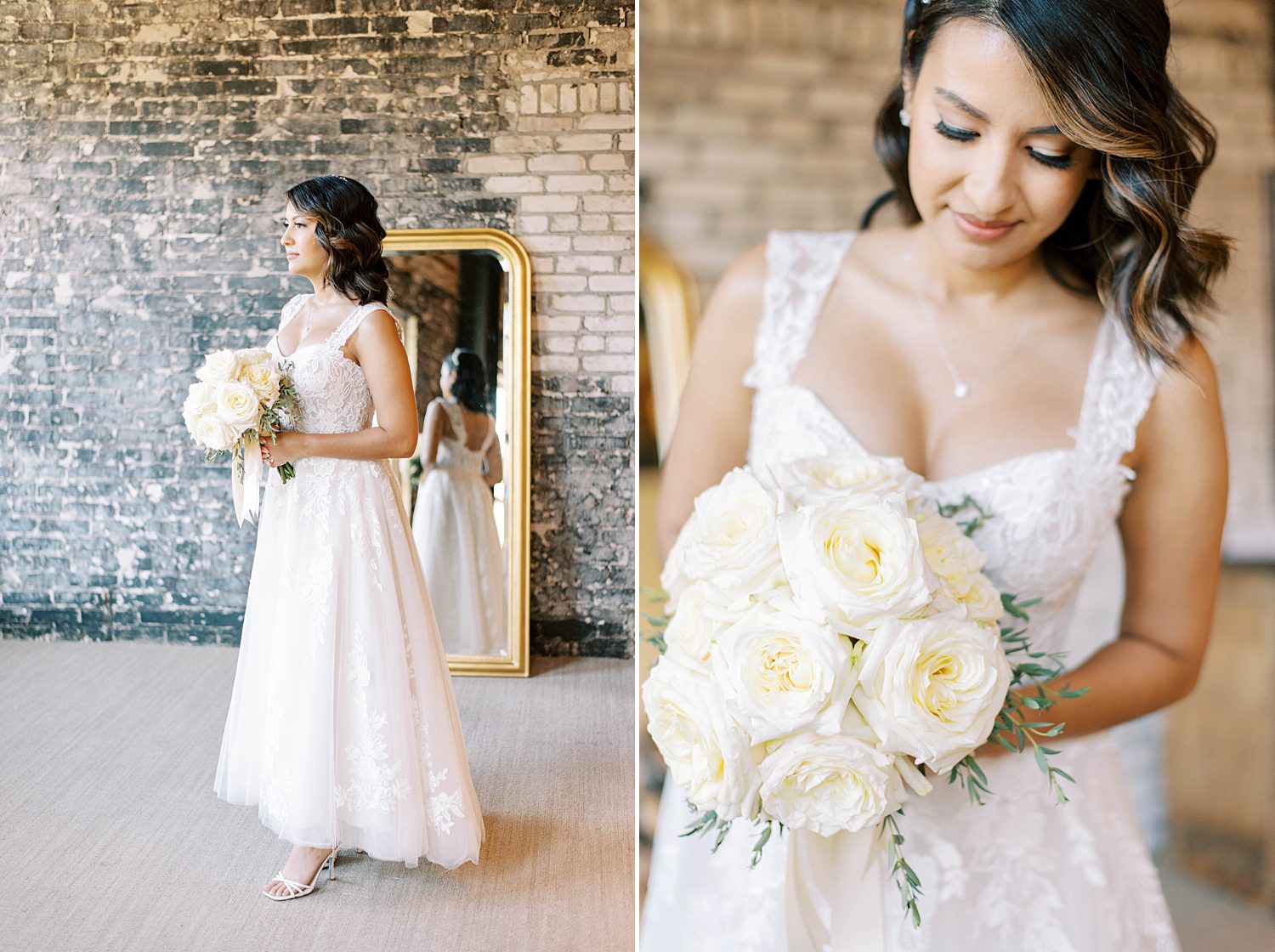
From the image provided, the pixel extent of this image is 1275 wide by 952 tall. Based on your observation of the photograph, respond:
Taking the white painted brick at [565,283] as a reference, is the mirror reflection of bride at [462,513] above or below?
below

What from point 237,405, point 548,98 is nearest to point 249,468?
point 237,405

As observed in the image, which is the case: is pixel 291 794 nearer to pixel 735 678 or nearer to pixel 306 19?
pixel 735 678

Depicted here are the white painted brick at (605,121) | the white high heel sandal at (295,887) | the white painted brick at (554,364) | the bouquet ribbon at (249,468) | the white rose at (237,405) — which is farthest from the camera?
the white painted brick at (554,364)

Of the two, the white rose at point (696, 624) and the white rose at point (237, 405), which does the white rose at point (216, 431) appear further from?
the white rose at point (696, 624)

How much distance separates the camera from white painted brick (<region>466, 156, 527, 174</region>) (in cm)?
404

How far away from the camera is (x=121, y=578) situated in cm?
438

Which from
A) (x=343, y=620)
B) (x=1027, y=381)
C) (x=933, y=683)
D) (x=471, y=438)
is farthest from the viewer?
(x=471, y=438)

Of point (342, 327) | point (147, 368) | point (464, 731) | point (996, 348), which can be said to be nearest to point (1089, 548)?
point (996, 348)

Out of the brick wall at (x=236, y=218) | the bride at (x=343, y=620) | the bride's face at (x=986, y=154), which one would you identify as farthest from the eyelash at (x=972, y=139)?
the brick wall at (x=236, y=218)

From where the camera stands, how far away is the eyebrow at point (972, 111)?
35.0 inches

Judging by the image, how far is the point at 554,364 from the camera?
4.12 m

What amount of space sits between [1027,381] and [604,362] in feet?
10.6

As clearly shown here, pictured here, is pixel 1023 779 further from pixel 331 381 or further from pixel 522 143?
pixel 522 143

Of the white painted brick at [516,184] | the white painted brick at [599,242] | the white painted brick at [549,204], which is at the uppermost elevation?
the white painted brick at [516,184]
